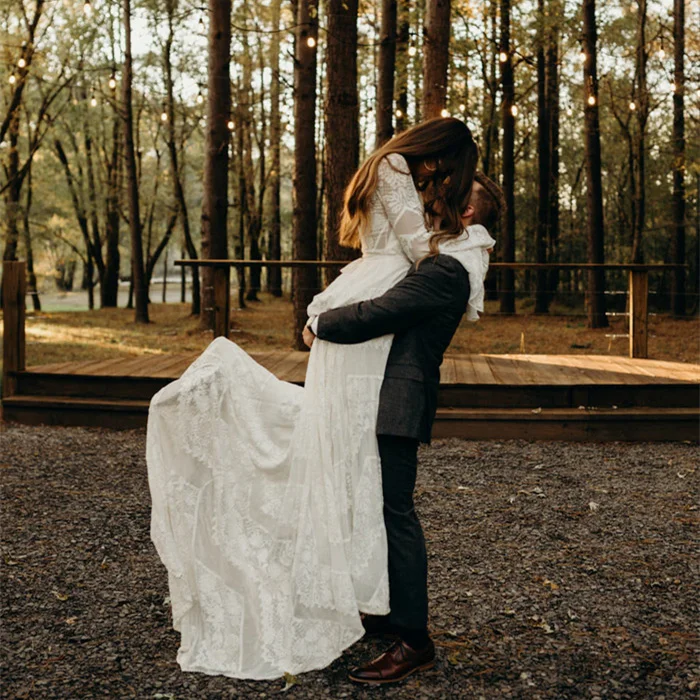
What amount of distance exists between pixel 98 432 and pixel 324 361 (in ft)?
15.9

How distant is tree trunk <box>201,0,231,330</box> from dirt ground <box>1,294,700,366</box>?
5.62 feet

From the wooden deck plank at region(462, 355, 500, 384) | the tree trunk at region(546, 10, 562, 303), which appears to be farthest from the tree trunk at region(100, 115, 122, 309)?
the wooden deck plank at region(462, 355, 500, 384)

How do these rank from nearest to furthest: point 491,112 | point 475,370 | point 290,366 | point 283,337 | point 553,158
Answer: point 475,370 < point 290,366 < point 283,337 < point 491,112 < point 553,158

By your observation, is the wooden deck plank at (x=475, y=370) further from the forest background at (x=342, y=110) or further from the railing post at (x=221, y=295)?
the railing post at (x=221, y=295)

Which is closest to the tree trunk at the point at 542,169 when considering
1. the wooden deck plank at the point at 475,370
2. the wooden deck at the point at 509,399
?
the wooden deck plank at the point at 475,370

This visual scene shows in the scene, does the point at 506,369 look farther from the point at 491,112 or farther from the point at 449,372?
the point at 491,112

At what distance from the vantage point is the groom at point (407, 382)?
8.65 ft

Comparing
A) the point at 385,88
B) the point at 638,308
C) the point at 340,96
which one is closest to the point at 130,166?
the point at 385,88

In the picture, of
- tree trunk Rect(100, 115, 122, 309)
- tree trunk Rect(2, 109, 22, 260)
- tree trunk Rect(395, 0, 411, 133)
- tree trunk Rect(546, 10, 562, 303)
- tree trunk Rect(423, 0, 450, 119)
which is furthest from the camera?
tree trunk Rect(100, 115, 122, 309)

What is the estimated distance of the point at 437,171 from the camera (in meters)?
2.65

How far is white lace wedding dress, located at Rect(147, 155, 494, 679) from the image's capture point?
2717 millimetres

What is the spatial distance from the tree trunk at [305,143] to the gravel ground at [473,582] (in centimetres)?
565

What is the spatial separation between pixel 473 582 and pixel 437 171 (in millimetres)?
2036

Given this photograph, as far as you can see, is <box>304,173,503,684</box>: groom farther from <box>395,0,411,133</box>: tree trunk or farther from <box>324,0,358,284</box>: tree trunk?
<box>395,0,411,133</box>: tree trunk
